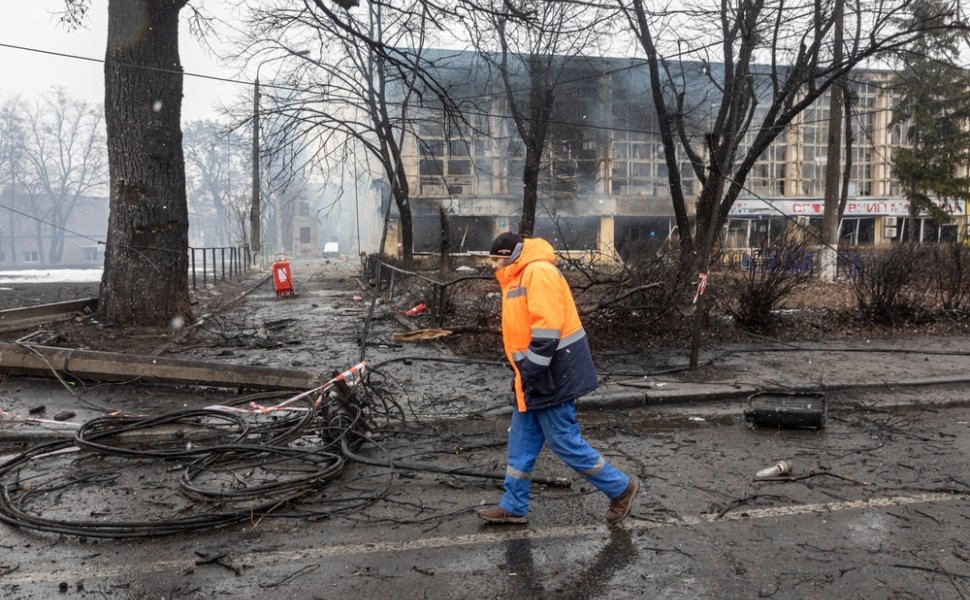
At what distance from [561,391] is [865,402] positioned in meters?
4.93

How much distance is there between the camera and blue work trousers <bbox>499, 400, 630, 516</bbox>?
13.1 ft

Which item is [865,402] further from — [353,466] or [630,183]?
[630,183]

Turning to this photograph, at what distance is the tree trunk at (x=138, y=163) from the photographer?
10.6 metres

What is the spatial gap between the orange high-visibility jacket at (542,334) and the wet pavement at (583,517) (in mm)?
814

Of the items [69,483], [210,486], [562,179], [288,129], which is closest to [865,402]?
[210,486]

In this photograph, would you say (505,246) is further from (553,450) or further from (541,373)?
(553,450)

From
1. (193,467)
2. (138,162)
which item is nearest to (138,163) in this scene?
(138,162)

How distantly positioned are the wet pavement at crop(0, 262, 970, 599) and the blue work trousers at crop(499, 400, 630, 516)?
0.66 ft

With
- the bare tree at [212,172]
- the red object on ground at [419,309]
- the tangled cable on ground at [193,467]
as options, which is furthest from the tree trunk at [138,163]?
the bare tree at [212,172]

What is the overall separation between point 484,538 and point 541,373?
3.17 feet

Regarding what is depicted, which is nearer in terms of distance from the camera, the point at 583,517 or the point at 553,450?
the point at 553,450

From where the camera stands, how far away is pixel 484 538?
154 inches

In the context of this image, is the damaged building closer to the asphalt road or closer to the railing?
the railing

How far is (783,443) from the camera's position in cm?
582
